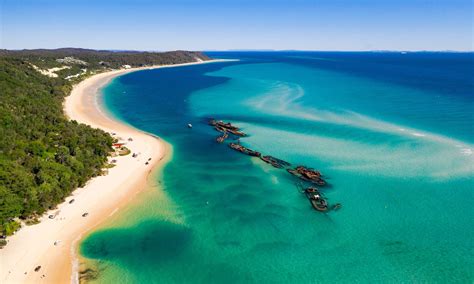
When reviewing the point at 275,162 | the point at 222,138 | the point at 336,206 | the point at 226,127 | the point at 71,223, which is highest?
the point at 226,127

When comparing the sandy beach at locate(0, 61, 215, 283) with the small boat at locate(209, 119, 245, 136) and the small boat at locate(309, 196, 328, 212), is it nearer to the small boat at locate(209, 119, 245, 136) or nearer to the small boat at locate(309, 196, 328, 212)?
the small boat at locate(209, 119, 245, 136)

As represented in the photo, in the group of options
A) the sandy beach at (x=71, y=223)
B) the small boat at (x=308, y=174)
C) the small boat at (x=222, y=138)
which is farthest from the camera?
the small boat at (x=222, y=138)

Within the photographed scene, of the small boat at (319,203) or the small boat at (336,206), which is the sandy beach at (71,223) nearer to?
the small boat at (319,203)

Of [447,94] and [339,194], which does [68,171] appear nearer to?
Result: [339,194]

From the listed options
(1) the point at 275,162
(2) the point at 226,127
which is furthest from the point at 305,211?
(2) the point at 226,127

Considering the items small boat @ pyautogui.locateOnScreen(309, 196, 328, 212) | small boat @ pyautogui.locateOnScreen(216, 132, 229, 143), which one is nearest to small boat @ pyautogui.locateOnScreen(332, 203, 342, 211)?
small boat @ pyautogui.locateOnScreen(309, 196, 328, 212)

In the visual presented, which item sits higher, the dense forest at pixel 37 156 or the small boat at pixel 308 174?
the dense forest at pixel 37 156

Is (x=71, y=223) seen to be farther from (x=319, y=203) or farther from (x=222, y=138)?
(x=222, y=138)

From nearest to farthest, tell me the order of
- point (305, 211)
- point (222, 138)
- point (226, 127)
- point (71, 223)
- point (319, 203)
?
1. point (71, 223)
2. point (305, 211)
3. point (319, 203)
4. point (222, 138)
5. point (226, 127)

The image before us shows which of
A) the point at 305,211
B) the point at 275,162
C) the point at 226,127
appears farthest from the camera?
the point at 226,127

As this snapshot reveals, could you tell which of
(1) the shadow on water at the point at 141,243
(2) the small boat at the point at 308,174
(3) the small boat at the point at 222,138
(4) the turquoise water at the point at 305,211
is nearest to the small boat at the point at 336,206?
(4) the turquoise water at the point at 305,211
